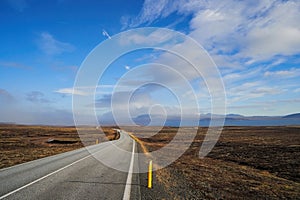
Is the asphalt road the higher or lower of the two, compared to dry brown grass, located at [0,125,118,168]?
lower

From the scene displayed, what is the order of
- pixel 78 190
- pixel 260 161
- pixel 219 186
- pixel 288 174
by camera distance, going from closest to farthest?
pixel 78 190 < pixel 219 186 < pixel 288 174 < pixel 260 161

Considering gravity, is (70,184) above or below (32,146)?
below

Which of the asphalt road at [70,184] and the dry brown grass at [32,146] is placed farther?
the dry brown grass at [32,146]

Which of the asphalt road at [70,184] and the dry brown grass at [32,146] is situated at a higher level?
the dry brown grass at [32,146]

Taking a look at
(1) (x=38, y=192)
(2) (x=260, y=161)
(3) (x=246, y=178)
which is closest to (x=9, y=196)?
(1) (x=38, y=192)

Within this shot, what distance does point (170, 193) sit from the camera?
9.33 metres

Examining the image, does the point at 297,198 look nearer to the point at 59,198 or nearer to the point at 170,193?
the point at 170,193

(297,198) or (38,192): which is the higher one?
(38,192)

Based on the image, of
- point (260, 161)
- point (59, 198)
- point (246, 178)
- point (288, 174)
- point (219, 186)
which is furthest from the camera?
point (260, 161)

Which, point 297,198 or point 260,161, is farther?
point 260,161

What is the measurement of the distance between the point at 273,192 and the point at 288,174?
19.7ft

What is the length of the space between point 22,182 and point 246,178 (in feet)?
35.8

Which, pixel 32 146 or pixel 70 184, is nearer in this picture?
pixel 70 184

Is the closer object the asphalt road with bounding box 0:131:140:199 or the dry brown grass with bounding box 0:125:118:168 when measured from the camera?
the asphalt road with bounding box 0:131:140:199
